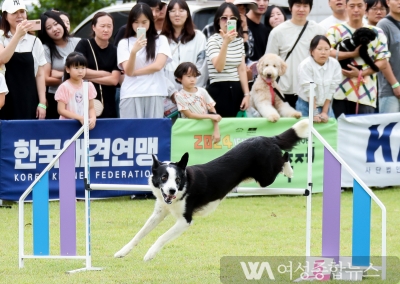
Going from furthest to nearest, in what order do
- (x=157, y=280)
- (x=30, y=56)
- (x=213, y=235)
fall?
(x=30, y=56) < (x=213, y=235) < (x=157, y=280)

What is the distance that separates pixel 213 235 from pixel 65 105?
99.2 inches

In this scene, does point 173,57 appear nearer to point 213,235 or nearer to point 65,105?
point 65,105

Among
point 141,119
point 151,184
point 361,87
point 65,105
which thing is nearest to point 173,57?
point 141,119

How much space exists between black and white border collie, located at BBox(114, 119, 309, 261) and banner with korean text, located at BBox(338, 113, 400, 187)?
348 centimetres

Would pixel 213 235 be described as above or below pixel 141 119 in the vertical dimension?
below

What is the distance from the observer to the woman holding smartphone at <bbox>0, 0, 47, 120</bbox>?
8523 millimetres

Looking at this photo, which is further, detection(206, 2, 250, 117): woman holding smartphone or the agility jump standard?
detection(206, 2, 250, 117): woman holding smartphone

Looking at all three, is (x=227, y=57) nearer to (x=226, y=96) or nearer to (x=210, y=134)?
(x=226, y=96)

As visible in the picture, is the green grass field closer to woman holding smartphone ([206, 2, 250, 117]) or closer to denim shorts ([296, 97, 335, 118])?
denim shorts ([296, 97, 335, 118])

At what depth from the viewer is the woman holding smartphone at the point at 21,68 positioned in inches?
336

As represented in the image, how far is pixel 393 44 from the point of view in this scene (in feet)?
33.5

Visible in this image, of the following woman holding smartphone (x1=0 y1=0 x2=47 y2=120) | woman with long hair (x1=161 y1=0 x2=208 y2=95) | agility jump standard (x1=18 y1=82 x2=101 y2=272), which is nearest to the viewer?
agility jump standard (x1=18 y1=82 x2=101 y2=272)

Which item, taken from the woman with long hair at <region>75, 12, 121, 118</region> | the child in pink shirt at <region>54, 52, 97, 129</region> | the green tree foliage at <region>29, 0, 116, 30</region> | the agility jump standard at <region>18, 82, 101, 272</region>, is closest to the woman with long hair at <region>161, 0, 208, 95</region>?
the woman with long hair at <region>75, 12, 121, 118</region>

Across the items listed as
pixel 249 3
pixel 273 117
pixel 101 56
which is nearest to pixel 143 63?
pixel 101 56
